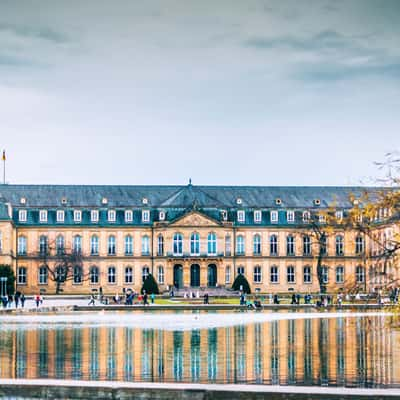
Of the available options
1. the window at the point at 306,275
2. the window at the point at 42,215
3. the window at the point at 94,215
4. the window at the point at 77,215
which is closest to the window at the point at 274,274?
the window at the point at 306,275

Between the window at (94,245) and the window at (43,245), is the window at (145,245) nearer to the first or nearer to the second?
the window at (94,245)

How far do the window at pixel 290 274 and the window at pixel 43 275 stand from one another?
27.5m

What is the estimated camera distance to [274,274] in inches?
5059

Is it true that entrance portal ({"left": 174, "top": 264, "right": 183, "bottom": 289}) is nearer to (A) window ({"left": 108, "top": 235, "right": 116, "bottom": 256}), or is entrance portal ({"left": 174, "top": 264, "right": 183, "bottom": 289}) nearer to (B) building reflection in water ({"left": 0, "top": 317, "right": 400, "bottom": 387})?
(A) window ({"left": 108, "top": 235, "right": 116, "bottom": 256})

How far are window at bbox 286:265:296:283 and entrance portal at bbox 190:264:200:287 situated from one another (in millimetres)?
10667

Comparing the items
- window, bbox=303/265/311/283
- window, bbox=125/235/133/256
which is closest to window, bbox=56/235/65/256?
window, bbox=125/235/133/256

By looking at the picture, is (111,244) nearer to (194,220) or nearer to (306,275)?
(194,220)

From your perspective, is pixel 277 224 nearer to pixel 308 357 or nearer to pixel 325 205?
pixel 325 205

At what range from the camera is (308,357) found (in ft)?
136

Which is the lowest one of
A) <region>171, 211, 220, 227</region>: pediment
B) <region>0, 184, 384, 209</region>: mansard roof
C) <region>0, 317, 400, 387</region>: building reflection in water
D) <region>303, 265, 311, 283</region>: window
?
<region>0, 317, 400, 387</region>: building reflection in water

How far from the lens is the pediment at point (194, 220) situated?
413 ft

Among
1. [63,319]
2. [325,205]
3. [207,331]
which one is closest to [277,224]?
[325,205]

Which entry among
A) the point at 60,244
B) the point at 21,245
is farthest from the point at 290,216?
the point at 21,245

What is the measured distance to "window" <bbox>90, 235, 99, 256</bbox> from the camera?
127 meters
